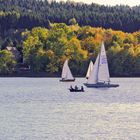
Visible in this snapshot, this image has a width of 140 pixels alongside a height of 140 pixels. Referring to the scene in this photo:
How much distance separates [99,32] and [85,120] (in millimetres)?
137595

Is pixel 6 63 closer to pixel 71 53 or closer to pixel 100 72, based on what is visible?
pixel 71 53

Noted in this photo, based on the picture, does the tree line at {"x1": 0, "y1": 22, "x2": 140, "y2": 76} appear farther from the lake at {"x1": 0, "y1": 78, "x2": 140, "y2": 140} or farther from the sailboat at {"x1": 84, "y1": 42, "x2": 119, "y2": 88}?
the lake at {"x1": 0, "y1": 78, "x2": 140, "y2": 140}

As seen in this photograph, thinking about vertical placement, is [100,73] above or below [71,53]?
below

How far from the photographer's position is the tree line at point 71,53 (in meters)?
159

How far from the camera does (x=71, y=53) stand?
547 feet

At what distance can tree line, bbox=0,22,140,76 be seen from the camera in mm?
159250

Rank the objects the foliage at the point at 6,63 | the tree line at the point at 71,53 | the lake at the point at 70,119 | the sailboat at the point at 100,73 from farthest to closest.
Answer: the foliage at the point at 6,63
the tree line at the point at 71,53
the sailboat at the point at 100,73
the lake at the point at 70,119

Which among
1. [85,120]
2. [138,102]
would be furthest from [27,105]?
[85,120]

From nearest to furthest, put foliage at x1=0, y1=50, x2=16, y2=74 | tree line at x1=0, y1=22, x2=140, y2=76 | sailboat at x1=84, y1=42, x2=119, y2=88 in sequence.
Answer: sailboat at x1=84, y1=42, x2=119, y2=88 → tree line at x1=0, y1=22, x2=140, y2=76 → foliage at x1=0, y1=50, x2=16, y2=74

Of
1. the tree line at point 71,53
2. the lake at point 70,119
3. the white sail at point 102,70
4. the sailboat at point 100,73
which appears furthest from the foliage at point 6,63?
the lake at point 70,119

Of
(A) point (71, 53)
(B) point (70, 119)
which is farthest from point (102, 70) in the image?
(A) point (71, 53)

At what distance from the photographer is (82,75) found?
528 feet

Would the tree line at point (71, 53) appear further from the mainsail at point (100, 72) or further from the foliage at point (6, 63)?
the mainsail at point (100, 72)

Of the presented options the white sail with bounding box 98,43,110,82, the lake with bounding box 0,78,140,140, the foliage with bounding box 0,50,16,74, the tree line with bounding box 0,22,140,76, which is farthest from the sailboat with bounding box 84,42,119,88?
the foliage with bounding box 0,50,16,74
